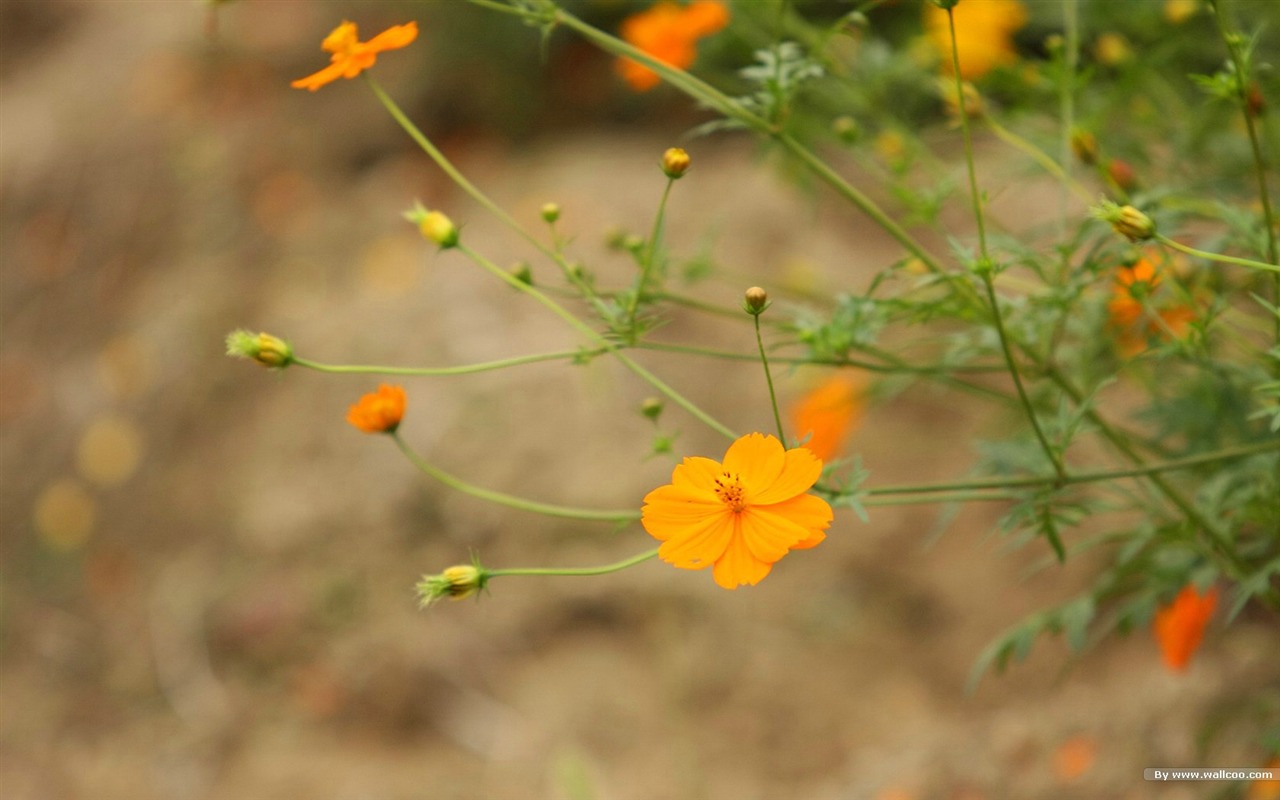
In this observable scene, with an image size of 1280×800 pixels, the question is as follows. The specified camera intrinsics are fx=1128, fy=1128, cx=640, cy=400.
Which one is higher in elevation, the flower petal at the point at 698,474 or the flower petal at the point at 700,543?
the flower petal at the point at 698,474

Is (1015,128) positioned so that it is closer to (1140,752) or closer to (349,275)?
(1140,752)

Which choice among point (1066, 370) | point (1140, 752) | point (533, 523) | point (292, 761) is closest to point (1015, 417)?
point (1066, 370)

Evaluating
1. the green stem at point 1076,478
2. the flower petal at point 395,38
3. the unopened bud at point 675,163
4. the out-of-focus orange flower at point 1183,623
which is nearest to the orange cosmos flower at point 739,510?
the green stem at point 1076,478

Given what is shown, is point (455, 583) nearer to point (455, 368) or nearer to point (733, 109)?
point (455, 368)

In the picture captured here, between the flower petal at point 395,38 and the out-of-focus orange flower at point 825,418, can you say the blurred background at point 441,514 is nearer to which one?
the out-of-focus orange flower at point 825,418

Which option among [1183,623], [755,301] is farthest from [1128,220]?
[1183,623]

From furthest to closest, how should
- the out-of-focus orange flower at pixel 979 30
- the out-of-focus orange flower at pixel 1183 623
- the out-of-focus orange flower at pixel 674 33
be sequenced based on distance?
the out-of-focus orange flower at pixel 979 30, the out-of-focus orange flower at pixel 674 33, the out-of-focus orange flower at pixel 1183 623
